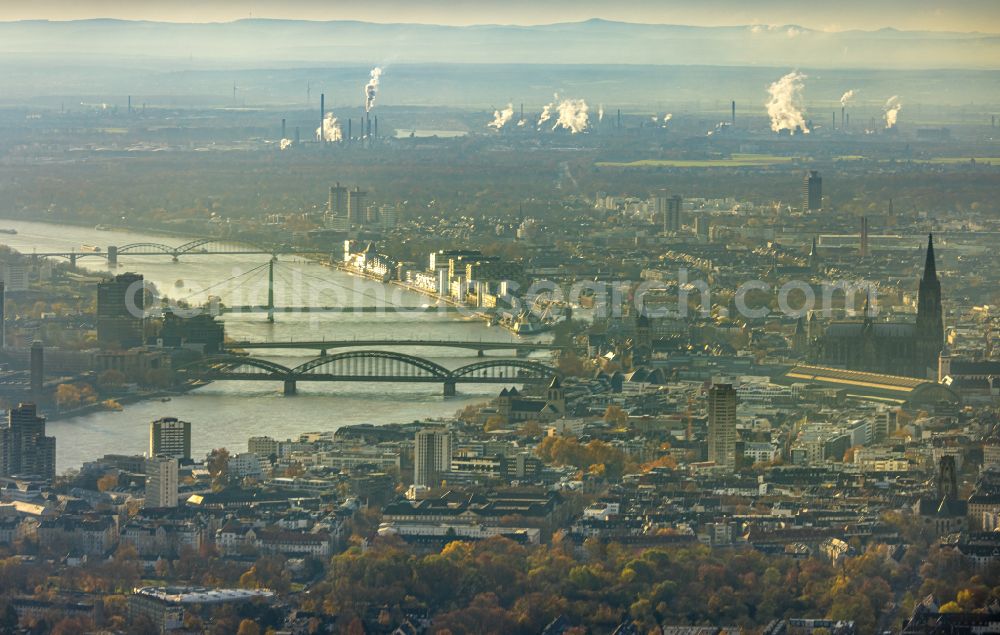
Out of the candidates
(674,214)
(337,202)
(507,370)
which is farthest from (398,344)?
(337,202)

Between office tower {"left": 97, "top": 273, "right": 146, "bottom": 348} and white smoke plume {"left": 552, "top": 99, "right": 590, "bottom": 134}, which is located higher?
white smoke plume {"left": 552, "top": 99, "right": 590, "bottom": 134}

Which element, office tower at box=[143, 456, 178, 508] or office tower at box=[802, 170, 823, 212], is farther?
office tower at box=[802, 170, 823, 212]

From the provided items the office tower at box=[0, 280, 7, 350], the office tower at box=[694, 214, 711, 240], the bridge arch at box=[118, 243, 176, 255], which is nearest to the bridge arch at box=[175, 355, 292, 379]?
the office tower at box=[0, 280, 7, 350]

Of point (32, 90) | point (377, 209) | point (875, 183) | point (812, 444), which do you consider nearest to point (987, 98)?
point (875, 183)

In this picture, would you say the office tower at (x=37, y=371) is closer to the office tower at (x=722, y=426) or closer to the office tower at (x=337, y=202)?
the office tower at (x=722, y=426)

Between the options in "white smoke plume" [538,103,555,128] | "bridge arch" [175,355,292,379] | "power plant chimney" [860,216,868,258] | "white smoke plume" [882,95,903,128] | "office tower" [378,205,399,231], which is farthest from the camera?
"white smoke plume" [538,103,555,128]

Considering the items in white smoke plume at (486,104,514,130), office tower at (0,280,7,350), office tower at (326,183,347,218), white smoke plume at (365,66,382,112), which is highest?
white smoke plume at (365,66,382,112)

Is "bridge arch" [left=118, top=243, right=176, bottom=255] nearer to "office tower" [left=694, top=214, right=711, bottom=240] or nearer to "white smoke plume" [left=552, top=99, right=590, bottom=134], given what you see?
"office tower" [left=694, top=214, right=711, bottom=240]
